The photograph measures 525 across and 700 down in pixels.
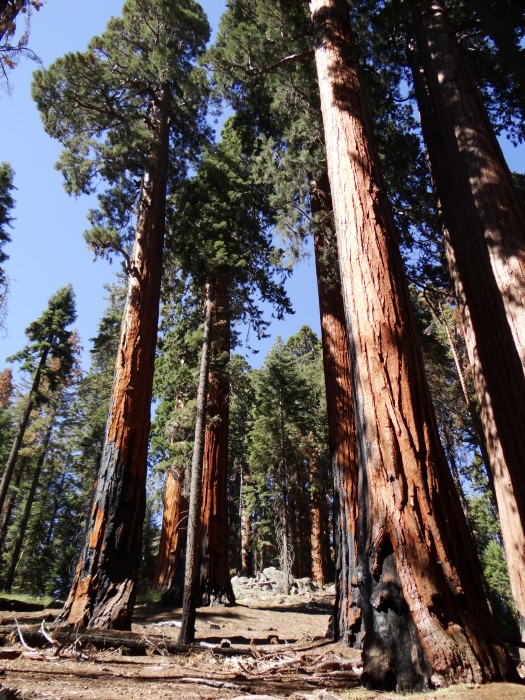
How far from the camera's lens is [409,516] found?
259 cm

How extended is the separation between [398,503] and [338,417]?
12.4ft

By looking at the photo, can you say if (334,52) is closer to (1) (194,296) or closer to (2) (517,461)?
(2) (517,461)

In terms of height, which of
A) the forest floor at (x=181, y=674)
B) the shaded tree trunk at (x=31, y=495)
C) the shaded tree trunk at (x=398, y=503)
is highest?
the shaded tree trunk at (x=31, y=495)

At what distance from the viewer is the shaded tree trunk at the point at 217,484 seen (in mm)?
9414

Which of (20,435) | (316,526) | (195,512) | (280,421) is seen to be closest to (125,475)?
(195,512)

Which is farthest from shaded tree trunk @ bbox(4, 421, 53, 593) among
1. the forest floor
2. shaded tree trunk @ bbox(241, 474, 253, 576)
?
the forest floor

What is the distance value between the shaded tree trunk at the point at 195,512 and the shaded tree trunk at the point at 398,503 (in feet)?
11.6

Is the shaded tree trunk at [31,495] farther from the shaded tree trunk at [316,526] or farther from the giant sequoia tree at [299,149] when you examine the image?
the giant sequoia tree at [299,149]

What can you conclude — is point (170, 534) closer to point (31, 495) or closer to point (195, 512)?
point (195, 512)

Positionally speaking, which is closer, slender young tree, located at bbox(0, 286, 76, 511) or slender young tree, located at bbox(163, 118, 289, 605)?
slender young tree, located at bbox(163, 118, 289, 605)

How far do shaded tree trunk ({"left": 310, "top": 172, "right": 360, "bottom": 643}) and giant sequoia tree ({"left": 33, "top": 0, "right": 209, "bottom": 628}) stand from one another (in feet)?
8.81

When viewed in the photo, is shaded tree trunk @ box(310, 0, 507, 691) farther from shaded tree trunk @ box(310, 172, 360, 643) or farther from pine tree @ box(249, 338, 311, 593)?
pine tree @ box(249, 338, 311, 593)

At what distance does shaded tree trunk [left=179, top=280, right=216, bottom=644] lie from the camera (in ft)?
18.6

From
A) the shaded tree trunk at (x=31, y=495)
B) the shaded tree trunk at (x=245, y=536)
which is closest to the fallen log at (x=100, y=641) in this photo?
the shaded tree trunk at (x=31, y=495)
